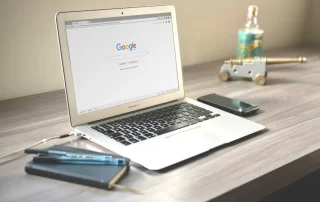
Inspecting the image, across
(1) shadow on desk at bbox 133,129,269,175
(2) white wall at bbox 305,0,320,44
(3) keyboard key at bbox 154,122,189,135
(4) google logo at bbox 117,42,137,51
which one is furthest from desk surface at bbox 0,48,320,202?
(2) white wall at bbox 305,0,320,44

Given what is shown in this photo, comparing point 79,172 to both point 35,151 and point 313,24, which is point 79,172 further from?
point 313,24

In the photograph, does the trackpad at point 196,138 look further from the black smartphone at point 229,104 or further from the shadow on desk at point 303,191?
the shadow on desk at point 303,191

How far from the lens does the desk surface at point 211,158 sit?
24.7 inches

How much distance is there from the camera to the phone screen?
978 millimetres

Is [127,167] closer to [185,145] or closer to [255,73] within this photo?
[185,145]

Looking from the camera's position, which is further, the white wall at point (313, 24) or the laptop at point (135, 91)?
the white wall at point (313, 24)

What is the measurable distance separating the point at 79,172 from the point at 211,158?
9.5 inches

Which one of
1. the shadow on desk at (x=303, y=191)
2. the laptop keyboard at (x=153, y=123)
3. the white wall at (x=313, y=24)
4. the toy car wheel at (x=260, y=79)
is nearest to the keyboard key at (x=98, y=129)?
the laptop keyboard at (x=153, y=123)

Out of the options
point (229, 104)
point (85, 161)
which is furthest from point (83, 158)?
point (229, 104)

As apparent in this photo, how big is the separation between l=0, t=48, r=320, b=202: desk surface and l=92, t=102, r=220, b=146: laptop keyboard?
0.06m

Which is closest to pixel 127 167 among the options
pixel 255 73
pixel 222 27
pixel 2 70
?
pixel 2 70

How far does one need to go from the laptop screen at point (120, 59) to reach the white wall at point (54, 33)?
28cm

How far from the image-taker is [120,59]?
0.91m

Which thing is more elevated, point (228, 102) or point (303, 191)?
point (228, 102)
